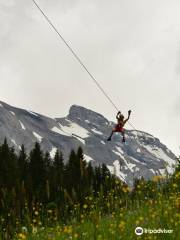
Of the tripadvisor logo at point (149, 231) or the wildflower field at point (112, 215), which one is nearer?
the tripadvisor logo at point (149, 231)

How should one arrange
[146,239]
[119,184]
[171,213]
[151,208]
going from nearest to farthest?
[146,239] < [171,213] < [151,208] < [119,184]

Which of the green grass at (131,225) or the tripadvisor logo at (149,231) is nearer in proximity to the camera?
the tripadvisor logo at (149,231)

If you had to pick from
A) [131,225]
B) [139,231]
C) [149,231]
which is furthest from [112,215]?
[149,231]

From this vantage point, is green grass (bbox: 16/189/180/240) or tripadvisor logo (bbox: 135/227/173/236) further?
green grass (bbox: 16/189/180/240)

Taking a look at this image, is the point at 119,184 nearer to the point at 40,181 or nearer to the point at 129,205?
the point at 129,205

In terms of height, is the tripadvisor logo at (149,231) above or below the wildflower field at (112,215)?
below

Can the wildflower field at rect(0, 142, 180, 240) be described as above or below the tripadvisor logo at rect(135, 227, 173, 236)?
above

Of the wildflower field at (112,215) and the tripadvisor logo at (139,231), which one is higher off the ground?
the wildflower field at (112,215)

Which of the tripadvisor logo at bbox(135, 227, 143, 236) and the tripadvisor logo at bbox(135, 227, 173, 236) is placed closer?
the tripadvisor logo at bbox(135, 227, 173, 236)

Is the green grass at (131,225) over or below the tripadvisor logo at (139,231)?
over

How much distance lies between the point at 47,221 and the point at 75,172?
5506cm

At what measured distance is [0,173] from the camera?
195ft

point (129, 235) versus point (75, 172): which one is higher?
point (75, 172)

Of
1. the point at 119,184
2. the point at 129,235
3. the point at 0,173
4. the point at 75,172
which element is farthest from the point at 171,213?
the point at 75,172
